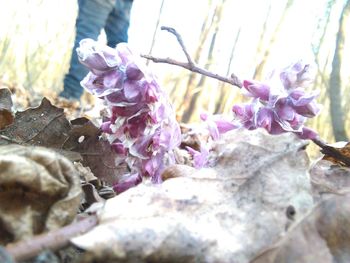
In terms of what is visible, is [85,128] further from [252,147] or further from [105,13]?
[105,13]

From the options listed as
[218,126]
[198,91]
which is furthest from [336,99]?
[198,91]

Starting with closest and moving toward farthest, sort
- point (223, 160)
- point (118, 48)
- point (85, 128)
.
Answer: point (223, 160)
point (118, 48)
point (85, 128)

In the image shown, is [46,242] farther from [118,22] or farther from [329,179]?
[118,22]

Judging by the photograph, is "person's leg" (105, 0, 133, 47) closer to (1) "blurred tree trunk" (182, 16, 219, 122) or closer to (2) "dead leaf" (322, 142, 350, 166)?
(2) "dead leaf" (322, 142, 350, 166)

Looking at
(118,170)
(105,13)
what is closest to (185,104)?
(105,13)

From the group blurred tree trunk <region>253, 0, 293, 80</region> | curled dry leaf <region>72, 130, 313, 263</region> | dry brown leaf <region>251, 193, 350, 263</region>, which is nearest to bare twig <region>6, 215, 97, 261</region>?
curled dry leaf <region>72, 130, 313, 263</region>
